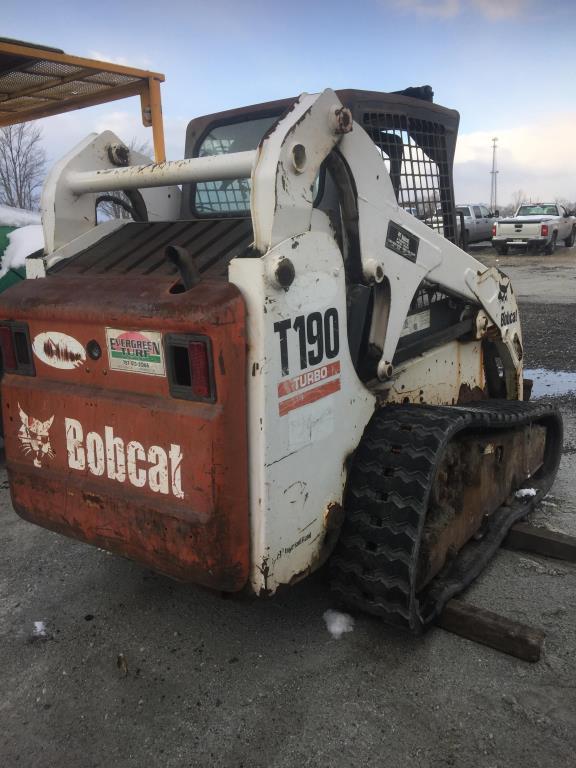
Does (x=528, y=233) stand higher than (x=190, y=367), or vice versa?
(x=190, y=367)

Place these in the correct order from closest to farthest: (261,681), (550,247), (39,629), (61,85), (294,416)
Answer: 1. (294,416)
2. (261,681)
3. (39,629)
4. (61,85)
5. (550,247)

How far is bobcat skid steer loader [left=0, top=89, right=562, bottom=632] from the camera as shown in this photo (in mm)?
2129

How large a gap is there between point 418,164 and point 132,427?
196 centimetres

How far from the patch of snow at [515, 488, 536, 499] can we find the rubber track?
1071 millimetres

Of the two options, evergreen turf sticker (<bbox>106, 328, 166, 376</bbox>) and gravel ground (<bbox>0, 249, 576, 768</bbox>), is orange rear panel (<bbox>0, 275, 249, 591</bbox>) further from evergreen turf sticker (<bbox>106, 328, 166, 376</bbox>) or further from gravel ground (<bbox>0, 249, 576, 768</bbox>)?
gravel ground (<bbox>0, 249, 576, 768</bbox>)

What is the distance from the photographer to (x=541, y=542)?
3.27 m

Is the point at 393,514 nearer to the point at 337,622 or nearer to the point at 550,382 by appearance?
the point at 337,622

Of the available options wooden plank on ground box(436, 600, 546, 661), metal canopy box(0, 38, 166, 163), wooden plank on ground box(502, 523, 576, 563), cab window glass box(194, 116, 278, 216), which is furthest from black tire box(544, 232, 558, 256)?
wooden plank on ground box(436, 600, 546, 661)

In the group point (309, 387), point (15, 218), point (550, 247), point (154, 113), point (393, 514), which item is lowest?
point (550, 247)

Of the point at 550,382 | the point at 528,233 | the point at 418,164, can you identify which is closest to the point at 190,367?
the point at 418,164

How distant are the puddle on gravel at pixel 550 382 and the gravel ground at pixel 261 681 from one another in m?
3.29

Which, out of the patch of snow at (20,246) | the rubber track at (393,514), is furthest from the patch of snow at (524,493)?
the patch of snow at (20,246)

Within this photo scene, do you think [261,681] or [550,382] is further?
[550,382]

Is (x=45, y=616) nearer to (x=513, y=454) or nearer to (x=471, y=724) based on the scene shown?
(x=471, y=724)
